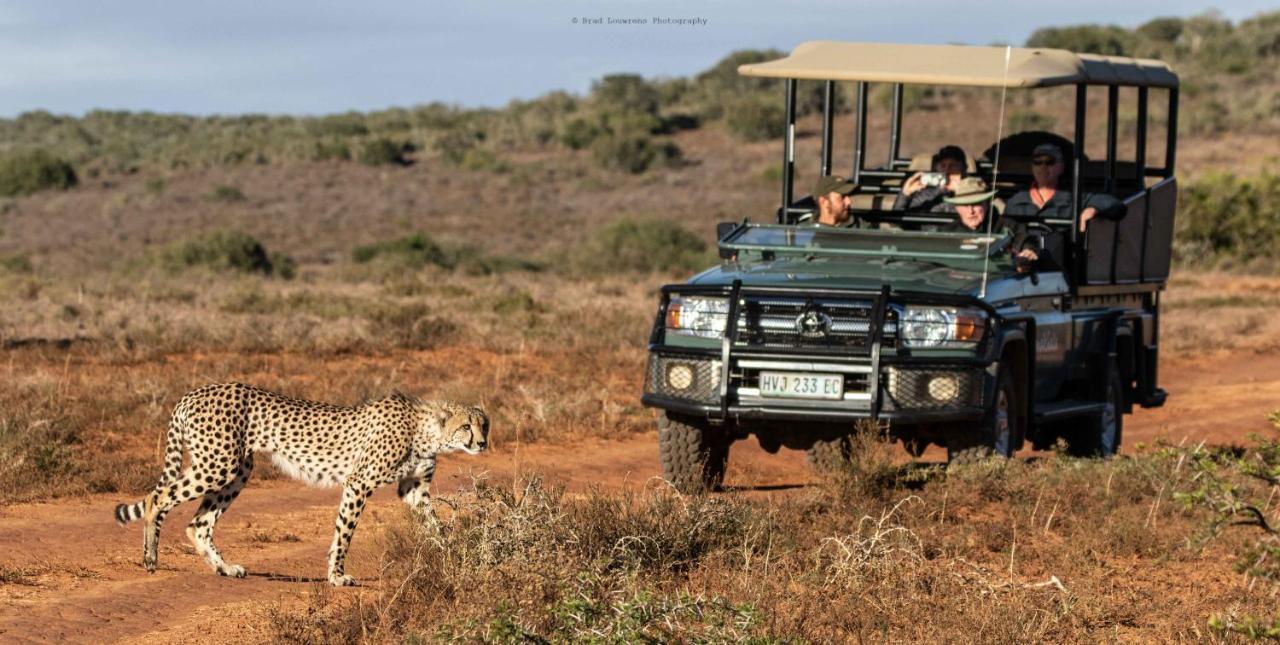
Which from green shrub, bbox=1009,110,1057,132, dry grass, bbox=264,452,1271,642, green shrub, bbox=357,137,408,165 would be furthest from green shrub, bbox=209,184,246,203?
dry grass, bbox=264,452,1271,642

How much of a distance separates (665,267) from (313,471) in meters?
23.3

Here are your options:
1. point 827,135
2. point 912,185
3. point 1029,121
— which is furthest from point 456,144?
point 912,185

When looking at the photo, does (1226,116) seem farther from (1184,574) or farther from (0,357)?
(1184,574)

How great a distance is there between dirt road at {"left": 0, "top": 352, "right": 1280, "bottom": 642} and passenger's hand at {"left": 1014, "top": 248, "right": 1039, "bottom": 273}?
1465 millimetres

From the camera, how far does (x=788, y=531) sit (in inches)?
316

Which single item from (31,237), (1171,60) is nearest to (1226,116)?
(1171,60)

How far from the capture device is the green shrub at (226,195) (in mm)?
44188

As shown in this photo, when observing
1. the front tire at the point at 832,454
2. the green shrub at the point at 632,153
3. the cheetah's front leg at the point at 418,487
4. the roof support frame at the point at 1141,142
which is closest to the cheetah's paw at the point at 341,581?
the cheetah's front leg at the point at 418,487

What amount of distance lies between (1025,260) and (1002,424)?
1.11 meters

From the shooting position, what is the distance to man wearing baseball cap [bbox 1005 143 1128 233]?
1133 cm

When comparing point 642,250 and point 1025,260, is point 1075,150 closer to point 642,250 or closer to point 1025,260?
point 1025,260

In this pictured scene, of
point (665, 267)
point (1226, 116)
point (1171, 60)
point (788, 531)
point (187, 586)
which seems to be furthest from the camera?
point (1171, 60)

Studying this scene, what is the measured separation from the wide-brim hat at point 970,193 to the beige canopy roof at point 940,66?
726 millimetres

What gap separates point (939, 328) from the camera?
901 centimetres
